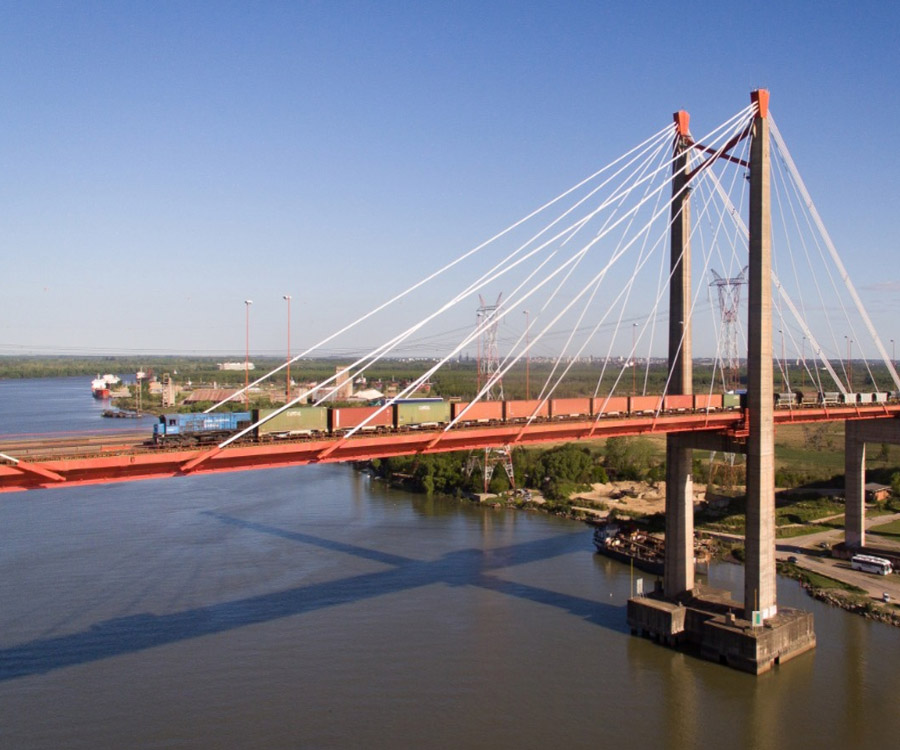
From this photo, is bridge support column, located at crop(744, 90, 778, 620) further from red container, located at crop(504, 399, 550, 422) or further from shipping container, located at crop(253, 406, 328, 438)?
shipping container, located at crop(253, 406, 328, 438)

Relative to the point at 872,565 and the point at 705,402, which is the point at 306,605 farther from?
the point at 872,565

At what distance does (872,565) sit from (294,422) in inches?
638

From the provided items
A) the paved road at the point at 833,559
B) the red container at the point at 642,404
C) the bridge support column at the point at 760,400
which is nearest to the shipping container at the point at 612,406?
the red container at the point at 642,404

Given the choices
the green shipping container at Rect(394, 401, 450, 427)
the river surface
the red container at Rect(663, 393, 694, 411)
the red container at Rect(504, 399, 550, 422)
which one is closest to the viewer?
the river surface

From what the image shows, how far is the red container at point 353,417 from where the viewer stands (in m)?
14.9

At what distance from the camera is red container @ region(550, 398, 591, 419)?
57.6ft

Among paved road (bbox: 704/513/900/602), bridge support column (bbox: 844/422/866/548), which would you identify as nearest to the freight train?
paved road (bbox: 704/513/900/602)

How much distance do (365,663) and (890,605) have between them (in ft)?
40.9

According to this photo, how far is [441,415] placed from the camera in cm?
1716

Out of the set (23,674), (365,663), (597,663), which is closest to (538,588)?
(597,663)

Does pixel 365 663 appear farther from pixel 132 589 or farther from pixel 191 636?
pixel 132 589

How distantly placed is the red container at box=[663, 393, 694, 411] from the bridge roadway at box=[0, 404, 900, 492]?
135cm

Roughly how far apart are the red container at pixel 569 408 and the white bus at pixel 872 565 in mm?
9053

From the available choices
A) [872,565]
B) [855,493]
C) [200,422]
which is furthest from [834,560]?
[200,422]
